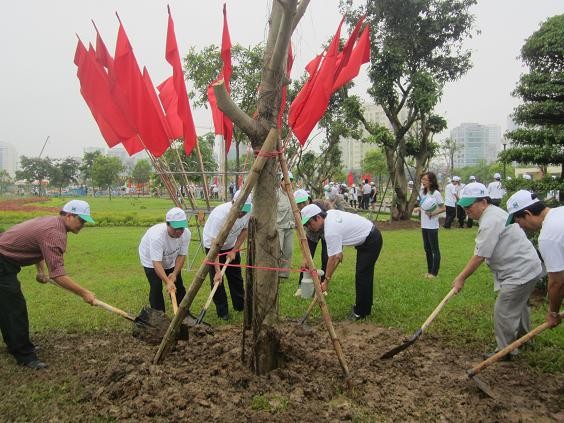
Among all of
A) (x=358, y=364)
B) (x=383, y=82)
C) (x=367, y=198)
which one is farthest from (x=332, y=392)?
(x=367, y=198)

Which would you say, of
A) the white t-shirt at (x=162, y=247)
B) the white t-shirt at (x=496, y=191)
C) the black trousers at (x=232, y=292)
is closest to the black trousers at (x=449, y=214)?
the white t-shirt at (x=496, y=191)

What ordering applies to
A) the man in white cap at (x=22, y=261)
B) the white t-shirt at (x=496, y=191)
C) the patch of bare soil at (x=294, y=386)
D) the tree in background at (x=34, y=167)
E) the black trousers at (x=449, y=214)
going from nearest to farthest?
the patch of bare soil at (x=294, y=386)
the man in white cap at (x=22, y=261)
the white t-shirt at (x=496, y=191)
the black trousers at (x=449, y=214)
the tree in background at (x=34, y=167)

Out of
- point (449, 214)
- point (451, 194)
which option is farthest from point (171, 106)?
point (449, 214)

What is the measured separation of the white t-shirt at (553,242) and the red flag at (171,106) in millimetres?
4574

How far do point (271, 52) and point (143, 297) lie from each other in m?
4.67

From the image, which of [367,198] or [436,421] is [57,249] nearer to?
[436,421]

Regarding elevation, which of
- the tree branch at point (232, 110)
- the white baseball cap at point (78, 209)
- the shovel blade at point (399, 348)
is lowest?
the shovel blade at point (399, 348)

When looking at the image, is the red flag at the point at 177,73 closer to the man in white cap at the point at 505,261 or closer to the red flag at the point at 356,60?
the red flag at the point at 356,60

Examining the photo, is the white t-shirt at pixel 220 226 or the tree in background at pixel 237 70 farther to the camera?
the tree in background at pixel 237 70

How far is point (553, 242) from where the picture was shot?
130 inches

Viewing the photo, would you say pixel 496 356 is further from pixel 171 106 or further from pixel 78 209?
pixel 171 106

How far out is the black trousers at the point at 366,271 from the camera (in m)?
5.75

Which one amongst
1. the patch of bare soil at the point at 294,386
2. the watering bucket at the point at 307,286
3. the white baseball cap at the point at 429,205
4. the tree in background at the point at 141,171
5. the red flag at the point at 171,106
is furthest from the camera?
the tree in background at the point at 141,171

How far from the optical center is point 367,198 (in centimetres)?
2447
